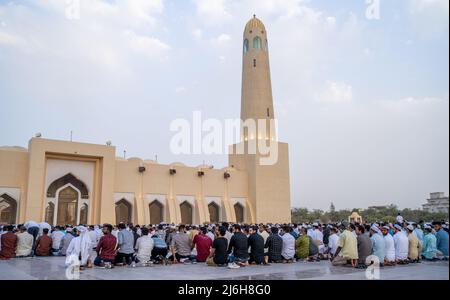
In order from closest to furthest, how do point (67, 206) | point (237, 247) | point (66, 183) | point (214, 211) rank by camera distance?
1. point (237, 247)
2. point (67, 206)
3. point (66, 183)
4. point (214, 211)

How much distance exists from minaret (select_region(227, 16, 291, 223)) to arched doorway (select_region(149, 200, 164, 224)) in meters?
4.53

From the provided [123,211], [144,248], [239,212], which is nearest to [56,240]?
[144,248]

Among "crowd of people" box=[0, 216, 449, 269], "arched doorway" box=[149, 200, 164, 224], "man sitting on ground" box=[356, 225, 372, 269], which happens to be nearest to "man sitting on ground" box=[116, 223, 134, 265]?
"crowd of people" box=[0, 216, 449, 269]

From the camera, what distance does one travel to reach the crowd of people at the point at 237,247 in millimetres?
8461

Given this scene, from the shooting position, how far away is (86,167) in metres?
19.6

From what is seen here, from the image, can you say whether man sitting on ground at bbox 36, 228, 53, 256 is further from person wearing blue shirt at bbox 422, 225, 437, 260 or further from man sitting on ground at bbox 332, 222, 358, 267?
person wearing blue shirt at bbox 422, 225, 437, 260

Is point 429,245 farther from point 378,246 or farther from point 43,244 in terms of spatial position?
point 43,244

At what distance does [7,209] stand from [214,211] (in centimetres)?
1124

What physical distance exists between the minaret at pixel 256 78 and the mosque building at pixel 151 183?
68mm

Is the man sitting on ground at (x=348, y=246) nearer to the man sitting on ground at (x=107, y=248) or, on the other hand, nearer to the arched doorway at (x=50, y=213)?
the man sitting on ground at (x=107, y=248)

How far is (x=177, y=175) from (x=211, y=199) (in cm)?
270

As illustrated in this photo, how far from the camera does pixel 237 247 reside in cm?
877
